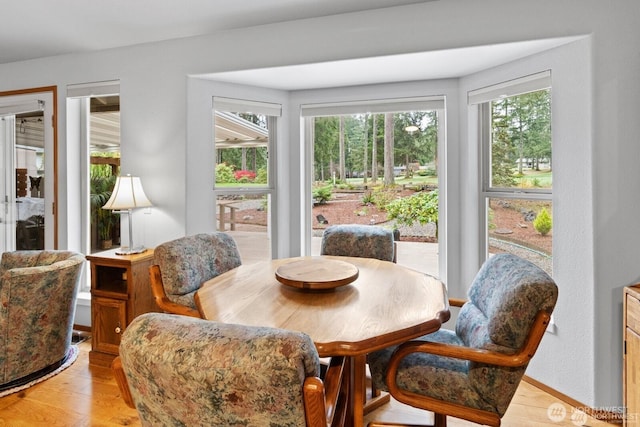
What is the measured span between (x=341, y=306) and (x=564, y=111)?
1871 mm

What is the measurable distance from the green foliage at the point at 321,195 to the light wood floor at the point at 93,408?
5.96 ft

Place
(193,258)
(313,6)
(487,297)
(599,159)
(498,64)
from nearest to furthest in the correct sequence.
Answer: (487,297)
(599,159)
(193,258)
(313,6)
(498,64)

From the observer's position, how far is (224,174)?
3266 millimetres

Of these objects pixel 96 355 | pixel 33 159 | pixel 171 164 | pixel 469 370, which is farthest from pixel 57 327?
pixel 469 370

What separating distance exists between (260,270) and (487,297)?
1285 millimetres

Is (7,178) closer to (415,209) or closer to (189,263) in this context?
(189,263)

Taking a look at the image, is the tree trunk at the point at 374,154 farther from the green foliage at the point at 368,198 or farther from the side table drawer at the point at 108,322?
the side table drawer at the point at 108,322

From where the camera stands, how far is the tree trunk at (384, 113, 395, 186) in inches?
128

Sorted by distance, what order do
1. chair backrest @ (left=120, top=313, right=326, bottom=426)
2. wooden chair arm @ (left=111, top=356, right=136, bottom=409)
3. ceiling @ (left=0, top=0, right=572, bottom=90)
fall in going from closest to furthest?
chair backrest @ (left=120, top=313, right=326, bottom=426)
wooden chair arm @ (left=111, top=356, right=136, bottom=409)
ceiling @ (left=0, top=0, right=572, bottom=90)

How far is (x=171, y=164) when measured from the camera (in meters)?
3.02

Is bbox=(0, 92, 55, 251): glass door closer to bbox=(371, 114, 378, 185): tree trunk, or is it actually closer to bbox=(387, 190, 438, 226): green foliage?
bbox=(371, 114, 378, 185): tree trunk

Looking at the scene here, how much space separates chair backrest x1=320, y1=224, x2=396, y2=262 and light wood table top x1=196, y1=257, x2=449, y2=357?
67cm

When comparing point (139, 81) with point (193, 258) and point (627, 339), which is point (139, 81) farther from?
point (627, 339)

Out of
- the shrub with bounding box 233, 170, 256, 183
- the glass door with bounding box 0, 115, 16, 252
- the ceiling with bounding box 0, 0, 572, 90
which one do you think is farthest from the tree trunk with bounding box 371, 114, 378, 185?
the glass door with bounding box 0, 115, 16, 252
